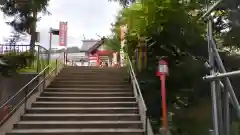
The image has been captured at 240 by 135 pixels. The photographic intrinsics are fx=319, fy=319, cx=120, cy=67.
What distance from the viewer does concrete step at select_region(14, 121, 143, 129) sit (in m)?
8.18

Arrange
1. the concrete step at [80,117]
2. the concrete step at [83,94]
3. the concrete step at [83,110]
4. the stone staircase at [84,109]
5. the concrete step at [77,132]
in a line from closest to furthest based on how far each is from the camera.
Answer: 1. the concrete step at [77,132]
2. the stone staircase at [84,109]
3. the concrete step at [80,117]
4. the concrete step at [83,110]
5. the concrete step at [83,94]

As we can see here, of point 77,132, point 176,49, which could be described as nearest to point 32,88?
point 77,132

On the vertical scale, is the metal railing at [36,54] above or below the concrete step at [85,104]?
above

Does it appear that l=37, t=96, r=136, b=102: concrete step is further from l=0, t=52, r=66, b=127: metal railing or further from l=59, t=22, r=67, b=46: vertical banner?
l=59, t=22, r=67, b=46: vertical banner

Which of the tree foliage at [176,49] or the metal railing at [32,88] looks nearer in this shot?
the metal railing at [32,88]

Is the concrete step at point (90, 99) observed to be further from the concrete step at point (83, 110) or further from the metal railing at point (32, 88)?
the concrete step at point (83, 110)

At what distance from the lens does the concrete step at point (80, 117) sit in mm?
8617

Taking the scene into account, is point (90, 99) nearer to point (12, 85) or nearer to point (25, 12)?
point (12, 85)

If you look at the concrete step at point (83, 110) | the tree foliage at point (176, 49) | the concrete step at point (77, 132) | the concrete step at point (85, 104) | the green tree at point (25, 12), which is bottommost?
the concrete step at point (77, 132)

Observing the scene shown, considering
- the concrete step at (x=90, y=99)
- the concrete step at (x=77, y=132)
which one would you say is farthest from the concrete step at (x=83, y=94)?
the concrete step at (x=77, y=132)

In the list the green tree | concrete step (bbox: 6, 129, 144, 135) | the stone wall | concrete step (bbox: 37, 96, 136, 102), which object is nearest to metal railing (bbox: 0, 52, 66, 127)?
the stone wall

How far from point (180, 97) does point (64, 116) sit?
3.94 metres

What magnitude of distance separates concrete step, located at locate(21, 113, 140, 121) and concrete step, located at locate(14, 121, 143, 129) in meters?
0.30

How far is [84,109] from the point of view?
30.0 feet
